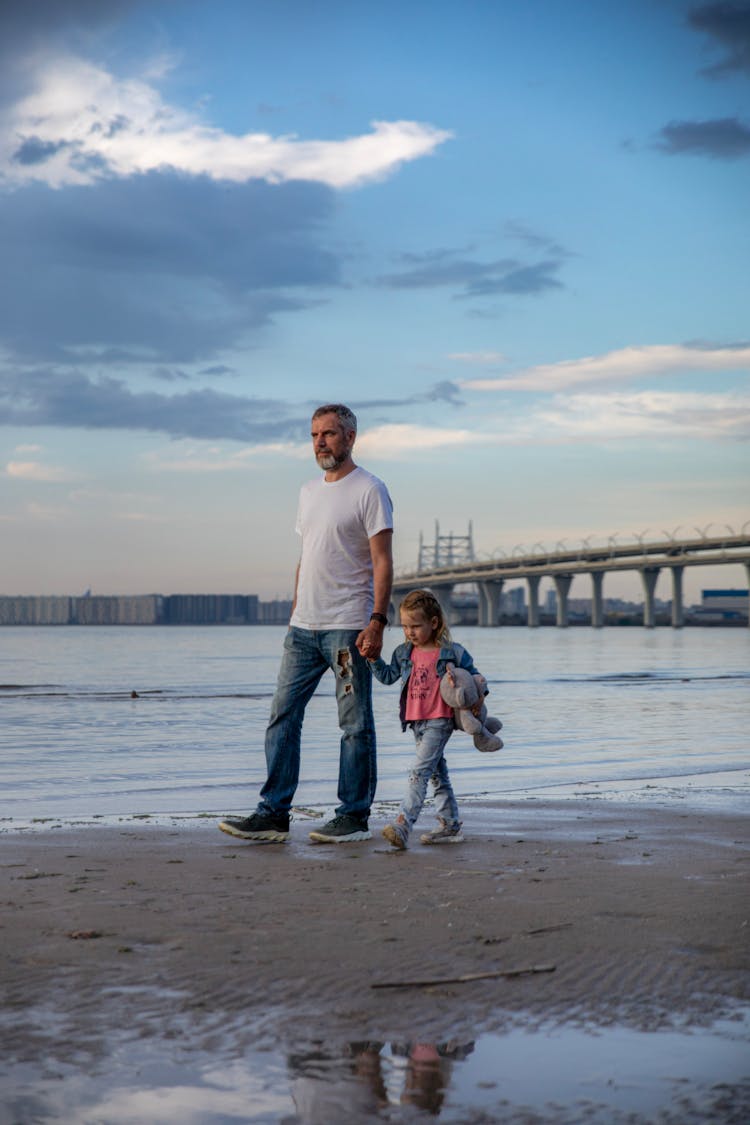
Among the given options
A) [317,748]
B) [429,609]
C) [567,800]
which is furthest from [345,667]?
[317,748]

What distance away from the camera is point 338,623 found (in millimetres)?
6387

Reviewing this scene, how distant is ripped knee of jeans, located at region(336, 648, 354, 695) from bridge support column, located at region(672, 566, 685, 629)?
387ft

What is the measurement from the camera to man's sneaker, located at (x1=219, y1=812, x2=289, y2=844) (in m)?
6.18

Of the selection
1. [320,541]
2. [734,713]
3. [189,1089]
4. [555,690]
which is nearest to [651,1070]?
[189,1089]

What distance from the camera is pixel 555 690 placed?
25.8 meters

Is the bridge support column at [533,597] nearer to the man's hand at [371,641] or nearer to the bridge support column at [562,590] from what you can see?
the bridge support column at [562,590]

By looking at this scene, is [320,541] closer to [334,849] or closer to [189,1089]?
[334,849]

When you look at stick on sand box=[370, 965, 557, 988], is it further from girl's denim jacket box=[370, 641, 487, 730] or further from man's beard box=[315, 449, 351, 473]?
man's beard box=[315, 449, 351, 473]

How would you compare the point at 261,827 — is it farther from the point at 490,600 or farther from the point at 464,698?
the point at 490,600

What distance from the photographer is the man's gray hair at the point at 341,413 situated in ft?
21.1

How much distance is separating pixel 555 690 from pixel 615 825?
63.0 feet

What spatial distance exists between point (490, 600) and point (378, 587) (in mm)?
135379

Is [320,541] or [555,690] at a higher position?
[320,541]

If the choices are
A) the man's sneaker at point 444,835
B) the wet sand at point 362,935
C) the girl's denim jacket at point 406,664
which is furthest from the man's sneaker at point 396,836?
the girl's denim jacket at point 406,664
